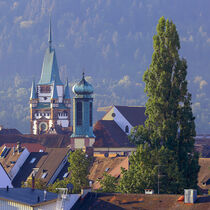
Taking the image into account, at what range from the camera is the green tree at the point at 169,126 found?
71.1m

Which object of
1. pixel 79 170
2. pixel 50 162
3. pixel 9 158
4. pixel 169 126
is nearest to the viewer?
pixel 169 126

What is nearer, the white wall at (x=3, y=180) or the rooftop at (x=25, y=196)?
the rooftop at (x=25, y=196)

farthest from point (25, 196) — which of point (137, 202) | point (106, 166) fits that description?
point (106, 166)

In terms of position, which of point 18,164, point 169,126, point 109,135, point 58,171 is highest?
point 109,135

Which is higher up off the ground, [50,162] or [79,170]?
[50,162]

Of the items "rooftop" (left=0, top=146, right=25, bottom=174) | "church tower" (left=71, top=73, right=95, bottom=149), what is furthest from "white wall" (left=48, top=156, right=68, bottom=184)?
"church tower" (left=71, top=73, right=95, bottom=149)

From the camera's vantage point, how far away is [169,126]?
72.2m

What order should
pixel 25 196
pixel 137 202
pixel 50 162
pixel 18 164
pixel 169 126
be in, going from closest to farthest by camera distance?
1. pixel 137 202
2. pixel 25 196
3. pixel 169 126
4. pixel 50 162
5. pixel 18 164

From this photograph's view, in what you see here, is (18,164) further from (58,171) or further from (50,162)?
(58,171)

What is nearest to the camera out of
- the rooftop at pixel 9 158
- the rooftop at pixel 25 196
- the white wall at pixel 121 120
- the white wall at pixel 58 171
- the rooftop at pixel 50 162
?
the rooftop at pixel 25 196

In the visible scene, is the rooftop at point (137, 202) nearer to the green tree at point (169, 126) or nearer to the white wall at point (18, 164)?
the green tree at point (169, 126)

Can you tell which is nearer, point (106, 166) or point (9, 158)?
point (106, 166)

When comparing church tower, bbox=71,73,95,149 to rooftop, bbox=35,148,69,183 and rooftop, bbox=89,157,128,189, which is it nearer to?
rooftop, bbox=35,148,69,183

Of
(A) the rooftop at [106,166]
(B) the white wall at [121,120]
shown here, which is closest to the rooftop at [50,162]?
(A) the rooftop at [106,166]
